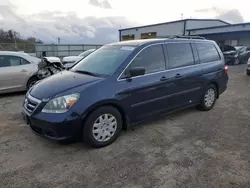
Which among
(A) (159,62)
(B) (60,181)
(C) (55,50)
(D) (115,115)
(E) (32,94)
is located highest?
(C) (55,50)

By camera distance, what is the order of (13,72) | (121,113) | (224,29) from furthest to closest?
1. (224,29)
2. (13,72)
3. (121,113)

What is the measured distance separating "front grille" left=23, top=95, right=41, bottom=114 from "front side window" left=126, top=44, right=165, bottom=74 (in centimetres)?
157

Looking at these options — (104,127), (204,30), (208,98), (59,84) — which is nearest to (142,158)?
(104,127)

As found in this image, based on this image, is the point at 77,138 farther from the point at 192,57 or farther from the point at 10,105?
the point at 10,105

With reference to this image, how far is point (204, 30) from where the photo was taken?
80.2 ft

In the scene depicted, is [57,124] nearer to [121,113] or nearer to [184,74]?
[121,113]

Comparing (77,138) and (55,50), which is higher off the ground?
(55,50)

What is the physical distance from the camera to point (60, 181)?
2.59 metres

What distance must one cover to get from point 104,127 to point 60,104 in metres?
0.76

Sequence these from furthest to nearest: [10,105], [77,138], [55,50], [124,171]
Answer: [55,50] → [10,105] → [77,138] → [124,171]

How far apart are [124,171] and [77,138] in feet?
2.86

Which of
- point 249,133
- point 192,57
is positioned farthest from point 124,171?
point 192,57

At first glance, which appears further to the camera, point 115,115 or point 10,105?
point 10,105

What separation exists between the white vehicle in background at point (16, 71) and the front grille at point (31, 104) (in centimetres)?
346
